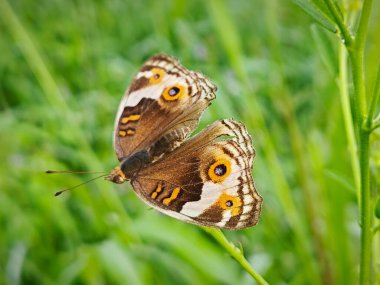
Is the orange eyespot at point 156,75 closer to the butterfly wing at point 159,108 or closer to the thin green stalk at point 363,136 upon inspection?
the butterfly wing at point 159,108

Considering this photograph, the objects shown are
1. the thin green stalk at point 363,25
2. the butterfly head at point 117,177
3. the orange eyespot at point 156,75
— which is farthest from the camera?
the orange eyespot at point 156,75

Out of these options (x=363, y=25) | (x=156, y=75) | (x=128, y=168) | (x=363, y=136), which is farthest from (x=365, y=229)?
(x=156, y=75)

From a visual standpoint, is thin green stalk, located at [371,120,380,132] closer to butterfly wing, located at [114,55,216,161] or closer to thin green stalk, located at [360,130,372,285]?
thin green stalk, located at [360,130,372,285]

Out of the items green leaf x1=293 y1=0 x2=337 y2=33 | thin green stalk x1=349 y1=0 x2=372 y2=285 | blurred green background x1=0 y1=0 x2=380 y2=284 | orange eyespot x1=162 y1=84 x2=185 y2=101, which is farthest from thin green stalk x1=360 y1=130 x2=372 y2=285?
orange eyespot x1=162 y1=84 x2=185 y2=101

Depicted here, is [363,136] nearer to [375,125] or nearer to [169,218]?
[375,125]

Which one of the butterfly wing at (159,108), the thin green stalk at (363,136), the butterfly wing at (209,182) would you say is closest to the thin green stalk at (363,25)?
the thin green stalk at (363,136)

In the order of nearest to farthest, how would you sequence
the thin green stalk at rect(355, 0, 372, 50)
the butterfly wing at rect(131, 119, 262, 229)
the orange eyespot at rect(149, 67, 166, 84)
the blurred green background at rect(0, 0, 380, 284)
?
1. the thin green stalk at rect(355, 0, 372, 50)
2. the butterfly wing at rect(131, 119, 262, 229)
3. the orange eyespot at rect(149, 67, 166, 84)
4. the blurred green background at rect(0, 0, 380, 284)

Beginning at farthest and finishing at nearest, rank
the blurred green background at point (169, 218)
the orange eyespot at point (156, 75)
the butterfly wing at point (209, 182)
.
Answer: the blurred green background at point (169, 218), the orange eyespot at point (156, 75), the butterfly wing at point (209, 182)

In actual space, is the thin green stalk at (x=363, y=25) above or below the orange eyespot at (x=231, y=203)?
above
